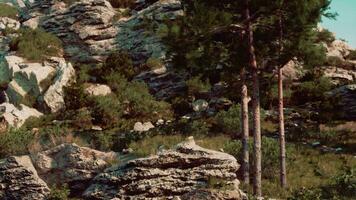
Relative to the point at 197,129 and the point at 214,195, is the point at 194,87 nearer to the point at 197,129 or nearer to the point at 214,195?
the point at 197,129

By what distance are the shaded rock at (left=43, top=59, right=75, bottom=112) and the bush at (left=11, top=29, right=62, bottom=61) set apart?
5603mm

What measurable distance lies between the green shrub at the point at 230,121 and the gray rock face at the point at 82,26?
64.5ft

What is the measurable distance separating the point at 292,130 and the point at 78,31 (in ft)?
87.2

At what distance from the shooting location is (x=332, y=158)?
24547mm

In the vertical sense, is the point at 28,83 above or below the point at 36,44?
below

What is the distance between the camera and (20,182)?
19078 millimetres

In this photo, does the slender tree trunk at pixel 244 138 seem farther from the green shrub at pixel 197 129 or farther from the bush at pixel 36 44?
the bush at pixel 36 44

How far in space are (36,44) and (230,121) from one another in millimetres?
24864

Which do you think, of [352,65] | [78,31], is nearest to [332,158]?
[352,65]

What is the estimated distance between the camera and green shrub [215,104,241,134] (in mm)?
28516

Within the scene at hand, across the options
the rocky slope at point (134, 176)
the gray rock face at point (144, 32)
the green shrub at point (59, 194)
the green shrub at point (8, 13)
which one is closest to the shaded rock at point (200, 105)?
the gray rock face at point (144, 32)

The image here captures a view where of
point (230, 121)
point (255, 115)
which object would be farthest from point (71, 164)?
point (230, 121)

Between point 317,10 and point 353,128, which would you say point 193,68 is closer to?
point 317,10

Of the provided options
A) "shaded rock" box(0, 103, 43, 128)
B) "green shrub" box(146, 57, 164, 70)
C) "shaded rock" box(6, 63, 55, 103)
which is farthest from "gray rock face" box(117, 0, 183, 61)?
"shaded rock" box(0, 103, 43, 128)
